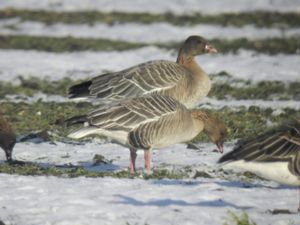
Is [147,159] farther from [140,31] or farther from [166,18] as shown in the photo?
[166,18]

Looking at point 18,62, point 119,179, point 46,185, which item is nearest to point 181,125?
point 119,179

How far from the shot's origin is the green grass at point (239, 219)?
26.2ft

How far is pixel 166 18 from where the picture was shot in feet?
89.3

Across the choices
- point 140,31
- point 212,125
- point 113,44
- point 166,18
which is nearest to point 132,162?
point 212,125

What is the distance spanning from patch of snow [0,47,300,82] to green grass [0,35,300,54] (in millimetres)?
502

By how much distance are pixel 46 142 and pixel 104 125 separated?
2.67m

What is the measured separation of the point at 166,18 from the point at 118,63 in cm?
643

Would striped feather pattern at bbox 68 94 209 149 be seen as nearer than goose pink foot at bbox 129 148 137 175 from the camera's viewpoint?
Yes

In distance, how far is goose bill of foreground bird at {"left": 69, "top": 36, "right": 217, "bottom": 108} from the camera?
12.7m

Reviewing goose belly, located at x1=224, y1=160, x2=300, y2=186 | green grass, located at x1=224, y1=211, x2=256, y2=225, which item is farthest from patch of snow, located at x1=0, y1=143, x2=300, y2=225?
goose belly, located at x1=224, y1=160, x2=300, y2=186

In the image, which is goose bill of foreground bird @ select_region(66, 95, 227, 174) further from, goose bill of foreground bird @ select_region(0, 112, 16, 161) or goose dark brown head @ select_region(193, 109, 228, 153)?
goose bill of foreground bird @ select_region(0, 112, 16, 161)

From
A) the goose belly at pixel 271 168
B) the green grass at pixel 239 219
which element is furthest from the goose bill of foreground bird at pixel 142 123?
the green grass at pixel 239 219

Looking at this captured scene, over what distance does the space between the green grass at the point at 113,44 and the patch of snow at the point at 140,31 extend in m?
0.58

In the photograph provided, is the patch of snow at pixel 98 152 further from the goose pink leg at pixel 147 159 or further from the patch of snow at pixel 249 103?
the patch of snow at pixel 249 103
